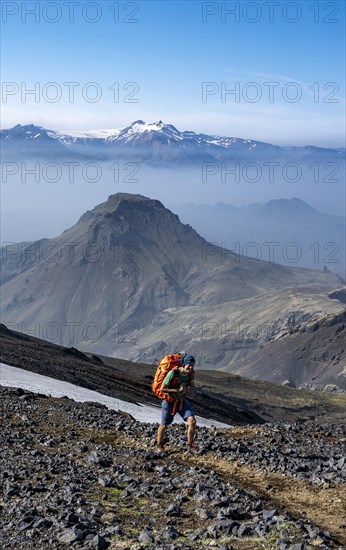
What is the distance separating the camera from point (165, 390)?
858 inches

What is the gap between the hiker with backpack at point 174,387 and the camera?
21.6 metres

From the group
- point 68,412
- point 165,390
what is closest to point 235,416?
point 68,412

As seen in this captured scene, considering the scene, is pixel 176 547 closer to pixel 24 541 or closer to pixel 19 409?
pixel 24 541

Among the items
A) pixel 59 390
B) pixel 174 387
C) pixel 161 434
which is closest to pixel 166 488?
pixel 161 434

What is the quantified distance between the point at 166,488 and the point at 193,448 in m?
4.62

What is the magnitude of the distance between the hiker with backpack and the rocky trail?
1.98ft

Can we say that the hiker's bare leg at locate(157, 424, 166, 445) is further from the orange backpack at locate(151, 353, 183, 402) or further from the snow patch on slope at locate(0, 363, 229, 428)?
the snow patch on slope at locate(0, 363, 229, 428)

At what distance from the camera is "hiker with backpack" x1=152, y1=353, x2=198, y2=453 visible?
21625mm

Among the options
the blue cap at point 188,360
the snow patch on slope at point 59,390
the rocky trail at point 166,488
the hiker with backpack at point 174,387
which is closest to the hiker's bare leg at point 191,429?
the hiker with backpack at point 174,387

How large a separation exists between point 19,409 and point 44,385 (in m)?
18.9

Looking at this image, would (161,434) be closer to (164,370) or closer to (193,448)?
(193,448)

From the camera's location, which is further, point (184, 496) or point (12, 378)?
point (12, 378)

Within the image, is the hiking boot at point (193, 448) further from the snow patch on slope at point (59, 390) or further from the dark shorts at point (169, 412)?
the snow patch on slope at point (59, 390)

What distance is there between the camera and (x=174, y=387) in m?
22.0
